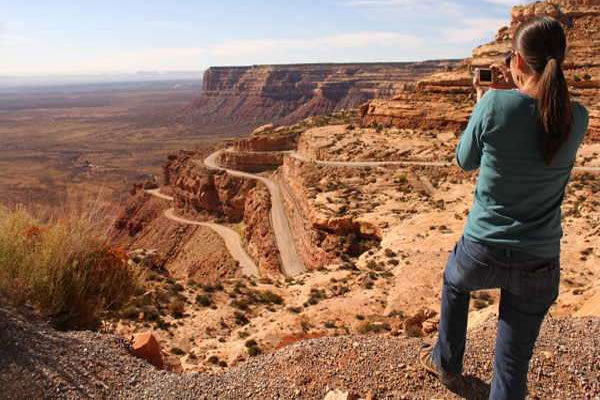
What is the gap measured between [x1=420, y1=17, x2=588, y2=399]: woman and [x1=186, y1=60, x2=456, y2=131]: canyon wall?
381 ft

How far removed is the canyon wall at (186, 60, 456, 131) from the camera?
411 feet

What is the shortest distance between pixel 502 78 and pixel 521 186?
2.57ft

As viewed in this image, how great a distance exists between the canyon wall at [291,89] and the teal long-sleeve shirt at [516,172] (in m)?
116

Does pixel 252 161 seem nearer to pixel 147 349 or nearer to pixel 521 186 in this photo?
pixel 147 349

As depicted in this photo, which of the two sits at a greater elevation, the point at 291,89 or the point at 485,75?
the point at 485,75

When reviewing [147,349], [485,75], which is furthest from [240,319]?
[485,75]

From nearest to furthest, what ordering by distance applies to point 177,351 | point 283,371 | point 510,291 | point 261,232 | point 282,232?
point 510,291 → point 283,371 → point 177,351 → point 282,232 → point 261,232

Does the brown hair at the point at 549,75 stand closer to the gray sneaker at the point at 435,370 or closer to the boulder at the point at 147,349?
the gray sneaker at the point at 435,370

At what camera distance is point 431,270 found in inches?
516

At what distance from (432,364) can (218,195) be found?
122ft

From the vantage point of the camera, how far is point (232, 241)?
3488cm

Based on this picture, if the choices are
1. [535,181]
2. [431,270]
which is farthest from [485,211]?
[431,270]

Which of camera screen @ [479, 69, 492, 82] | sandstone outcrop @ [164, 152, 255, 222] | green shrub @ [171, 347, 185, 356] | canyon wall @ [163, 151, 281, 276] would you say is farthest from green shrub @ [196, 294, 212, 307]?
sandstone outcrop @ [164, 152, 255, 222]

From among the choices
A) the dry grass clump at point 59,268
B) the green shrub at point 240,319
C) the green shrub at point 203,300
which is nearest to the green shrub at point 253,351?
the dry grass clump at point 59,268
